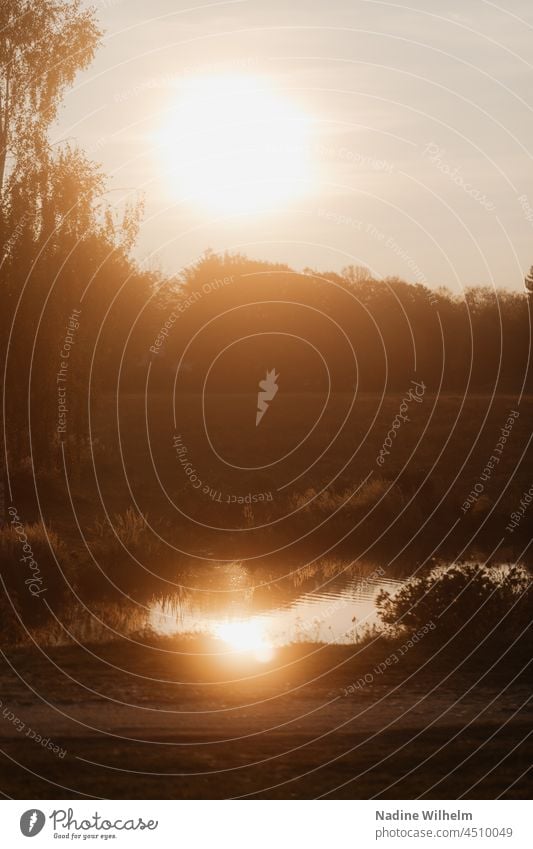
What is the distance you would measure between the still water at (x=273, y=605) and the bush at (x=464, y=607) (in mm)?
695

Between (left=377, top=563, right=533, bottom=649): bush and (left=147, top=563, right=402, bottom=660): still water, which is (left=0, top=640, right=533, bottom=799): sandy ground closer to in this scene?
(left=377, top=563, right=533, bottom=649): bush

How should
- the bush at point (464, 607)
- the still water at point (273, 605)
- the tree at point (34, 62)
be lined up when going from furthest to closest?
the tree at point (34, 62) < the still water at point (273, 605) < the bush at point (464, 607)

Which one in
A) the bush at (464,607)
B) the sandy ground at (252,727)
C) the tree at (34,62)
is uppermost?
the tree at (34,62)

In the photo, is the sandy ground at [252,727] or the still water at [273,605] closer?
the sandy ground at [252,727]

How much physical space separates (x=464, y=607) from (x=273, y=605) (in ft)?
15.3

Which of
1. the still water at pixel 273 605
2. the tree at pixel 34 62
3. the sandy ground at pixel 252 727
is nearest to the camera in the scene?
the sandy ground at pixel 252 727

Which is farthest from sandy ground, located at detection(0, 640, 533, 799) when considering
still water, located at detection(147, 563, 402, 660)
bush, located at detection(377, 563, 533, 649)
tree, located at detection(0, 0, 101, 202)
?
tree, located at detection(0, 0, 101, 202)

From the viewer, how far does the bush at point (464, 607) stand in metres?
19.2

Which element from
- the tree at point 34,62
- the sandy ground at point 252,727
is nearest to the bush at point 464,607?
the sandy ground at point 252,727

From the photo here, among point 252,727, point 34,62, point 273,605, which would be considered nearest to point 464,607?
A: point 273,605

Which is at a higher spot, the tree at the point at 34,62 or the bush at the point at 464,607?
the tree at the point at 34,62

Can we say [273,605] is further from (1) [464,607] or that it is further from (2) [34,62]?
(2) [34,62]

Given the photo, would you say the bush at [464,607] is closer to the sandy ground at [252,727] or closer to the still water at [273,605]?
the still water at [273,605]

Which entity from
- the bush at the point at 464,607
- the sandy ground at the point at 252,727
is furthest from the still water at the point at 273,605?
the sandy ground at the point at 252,727
